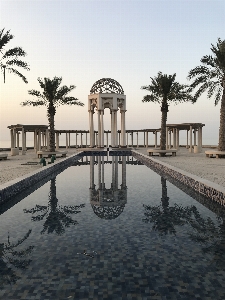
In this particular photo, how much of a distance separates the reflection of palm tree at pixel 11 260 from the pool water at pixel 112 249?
0.05ft

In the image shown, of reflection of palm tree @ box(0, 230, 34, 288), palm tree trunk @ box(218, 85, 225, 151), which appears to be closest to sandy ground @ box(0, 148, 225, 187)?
palm tree trunk @ box(218, 85, 225, 151)

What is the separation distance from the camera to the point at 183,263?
16.7 feet

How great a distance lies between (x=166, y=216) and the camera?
8117 mm

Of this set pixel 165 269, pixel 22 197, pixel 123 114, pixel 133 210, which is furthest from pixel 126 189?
pixel 123 114

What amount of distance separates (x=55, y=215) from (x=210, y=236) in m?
4.35

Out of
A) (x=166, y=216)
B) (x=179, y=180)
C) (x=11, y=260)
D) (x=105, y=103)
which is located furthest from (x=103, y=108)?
(x=11, y=260)

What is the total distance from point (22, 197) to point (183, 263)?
7444 mm

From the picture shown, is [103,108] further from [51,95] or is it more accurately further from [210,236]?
[210,236]

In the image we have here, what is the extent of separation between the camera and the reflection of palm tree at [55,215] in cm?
734

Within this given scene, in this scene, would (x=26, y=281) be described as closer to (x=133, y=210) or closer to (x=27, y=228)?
(x=27, y=228)

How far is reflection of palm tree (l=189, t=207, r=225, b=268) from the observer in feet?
18.1

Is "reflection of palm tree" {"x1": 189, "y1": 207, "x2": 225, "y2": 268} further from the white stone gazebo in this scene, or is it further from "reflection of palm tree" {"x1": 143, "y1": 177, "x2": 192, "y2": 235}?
the white stone gazebo

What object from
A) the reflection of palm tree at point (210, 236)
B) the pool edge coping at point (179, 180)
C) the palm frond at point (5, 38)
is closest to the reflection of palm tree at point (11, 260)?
the reflection of palm tree at point (210, 236)

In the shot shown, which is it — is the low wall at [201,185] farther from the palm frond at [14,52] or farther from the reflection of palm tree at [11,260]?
the palm frond at [14,52]
